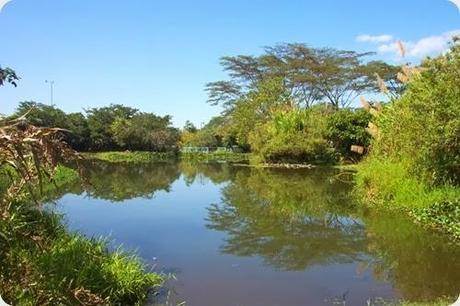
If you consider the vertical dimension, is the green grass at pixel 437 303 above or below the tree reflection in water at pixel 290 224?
above

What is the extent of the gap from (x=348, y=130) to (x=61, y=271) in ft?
65.1

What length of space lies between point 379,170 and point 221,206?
11.0ft

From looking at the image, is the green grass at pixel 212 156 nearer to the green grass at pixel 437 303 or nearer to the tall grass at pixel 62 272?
the tall grass at pixel 62 272

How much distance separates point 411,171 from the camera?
977 centimetres

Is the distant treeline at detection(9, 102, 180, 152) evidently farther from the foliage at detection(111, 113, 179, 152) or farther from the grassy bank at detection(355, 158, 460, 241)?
the grassy bank at detection(355, 158, 460, 241)

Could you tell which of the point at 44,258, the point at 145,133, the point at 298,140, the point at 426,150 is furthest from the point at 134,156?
the point at 44,258

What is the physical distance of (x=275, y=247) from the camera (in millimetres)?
7043

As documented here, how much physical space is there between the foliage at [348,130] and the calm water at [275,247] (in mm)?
9855

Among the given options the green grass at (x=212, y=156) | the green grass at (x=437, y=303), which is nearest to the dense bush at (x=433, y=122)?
the green grass at (x=437, y=303)

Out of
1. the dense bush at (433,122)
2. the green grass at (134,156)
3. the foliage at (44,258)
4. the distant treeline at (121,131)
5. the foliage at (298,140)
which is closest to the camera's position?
the foliage at (44,258)

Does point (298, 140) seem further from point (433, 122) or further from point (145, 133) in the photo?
point (433, 122)

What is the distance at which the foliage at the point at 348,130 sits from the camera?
22.5 m

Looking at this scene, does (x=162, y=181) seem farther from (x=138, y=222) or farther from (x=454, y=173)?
(x=454, y=173)

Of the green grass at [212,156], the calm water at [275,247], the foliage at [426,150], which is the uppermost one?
the foliage at [426,150]
